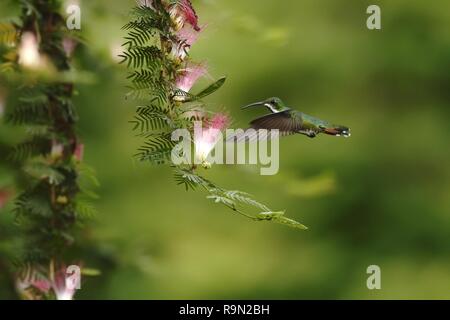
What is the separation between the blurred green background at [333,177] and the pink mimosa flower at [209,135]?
93.3 inches

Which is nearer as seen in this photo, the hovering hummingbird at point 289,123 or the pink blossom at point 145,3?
the pink blossom at point 145,3

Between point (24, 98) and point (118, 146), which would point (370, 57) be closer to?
point (118, 146)

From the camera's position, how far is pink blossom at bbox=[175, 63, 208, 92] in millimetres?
939

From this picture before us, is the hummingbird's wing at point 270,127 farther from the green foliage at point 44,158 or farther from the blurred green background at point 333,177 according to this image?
the blurred green background at point 333,177

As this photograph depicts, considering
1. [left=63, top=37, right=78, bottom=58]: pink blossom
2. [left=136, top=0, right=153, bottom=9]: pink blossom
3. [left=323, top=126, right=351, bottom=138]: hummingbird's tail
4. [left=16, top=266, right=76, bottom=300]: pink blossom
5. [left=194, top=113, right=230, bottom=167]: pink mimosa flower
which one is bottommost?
[left=16, top=266, right=76, bottom=300]: pink blossom

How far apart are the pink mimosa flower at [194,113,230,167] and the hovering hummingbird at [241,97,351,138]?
8cm

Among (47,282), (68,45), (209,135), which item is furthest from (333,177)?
(209,135)

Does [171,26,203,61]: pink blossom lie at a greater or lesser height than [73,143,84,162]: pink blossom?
greater

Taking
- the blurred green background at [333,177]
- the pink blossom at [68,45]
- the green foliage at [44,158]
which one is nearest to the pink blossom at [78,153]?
the green foliage at [44,158]

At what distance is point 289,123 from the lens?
1.09 m

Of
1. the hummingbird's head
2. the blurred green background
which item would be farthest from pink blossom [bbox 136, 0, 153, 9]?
the blurred green background

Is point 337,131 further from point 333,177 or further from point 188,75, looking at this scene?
point 333,177

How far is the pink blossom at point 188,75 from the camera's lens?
0.94 meters

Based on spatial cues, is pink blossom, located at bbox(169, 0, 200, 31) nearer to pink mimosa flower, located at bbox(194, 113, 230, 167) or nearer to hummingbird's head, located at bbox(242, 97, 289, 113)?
A: pink mimosa flower, located at bbox(194, 113, 230, 167)
